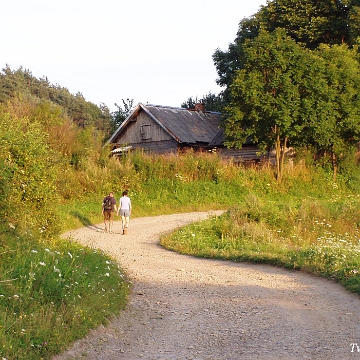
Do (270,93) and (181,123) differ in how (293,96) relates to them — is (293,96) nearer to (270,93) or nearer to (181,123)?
(270,93)

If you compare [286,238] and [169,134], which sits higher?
[169,134]

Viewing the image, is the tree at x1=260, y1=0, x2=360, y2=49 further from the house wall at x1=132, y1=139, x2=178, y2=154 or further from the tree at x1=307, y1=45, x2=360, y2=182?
the house wall at x1=132, y1=139, x2=178, y2=154

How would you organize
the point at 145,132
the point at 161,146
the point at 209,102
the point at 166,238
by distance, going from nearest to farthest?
the point at 166,238
the point at 161,146
the point at 145,132
the point at 209,102

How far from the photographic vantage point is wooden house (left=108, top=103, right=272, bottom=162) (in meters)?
41.5

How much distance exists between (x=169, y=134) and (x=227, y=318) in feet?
109

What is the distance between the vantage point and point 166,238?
63.8ft

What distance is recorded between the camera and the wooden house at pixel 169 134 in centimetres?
4147

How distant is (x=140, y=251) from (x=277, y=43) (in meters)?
20.4

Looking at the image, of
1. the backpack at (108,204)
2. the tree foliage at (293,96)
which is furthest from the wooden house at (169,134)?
the backpack at (108,204)

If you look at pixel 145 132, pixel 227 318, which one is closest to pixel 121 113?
pixel 145 132

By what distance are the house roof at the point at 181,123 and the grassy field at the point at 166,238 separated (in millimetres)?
8484

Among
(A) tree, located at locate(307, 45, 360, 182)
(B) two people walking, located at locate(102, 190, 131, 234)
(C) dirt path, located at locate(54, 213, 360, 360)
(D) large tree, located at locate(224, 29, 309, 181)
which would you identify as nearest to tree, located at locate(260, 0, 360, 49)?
(A) tree, located at locate(307, 45, 360, 182)

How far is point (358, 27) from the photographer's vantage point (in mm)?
37781

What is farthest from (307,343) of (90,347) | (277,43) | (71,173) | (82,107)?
(82,107)
